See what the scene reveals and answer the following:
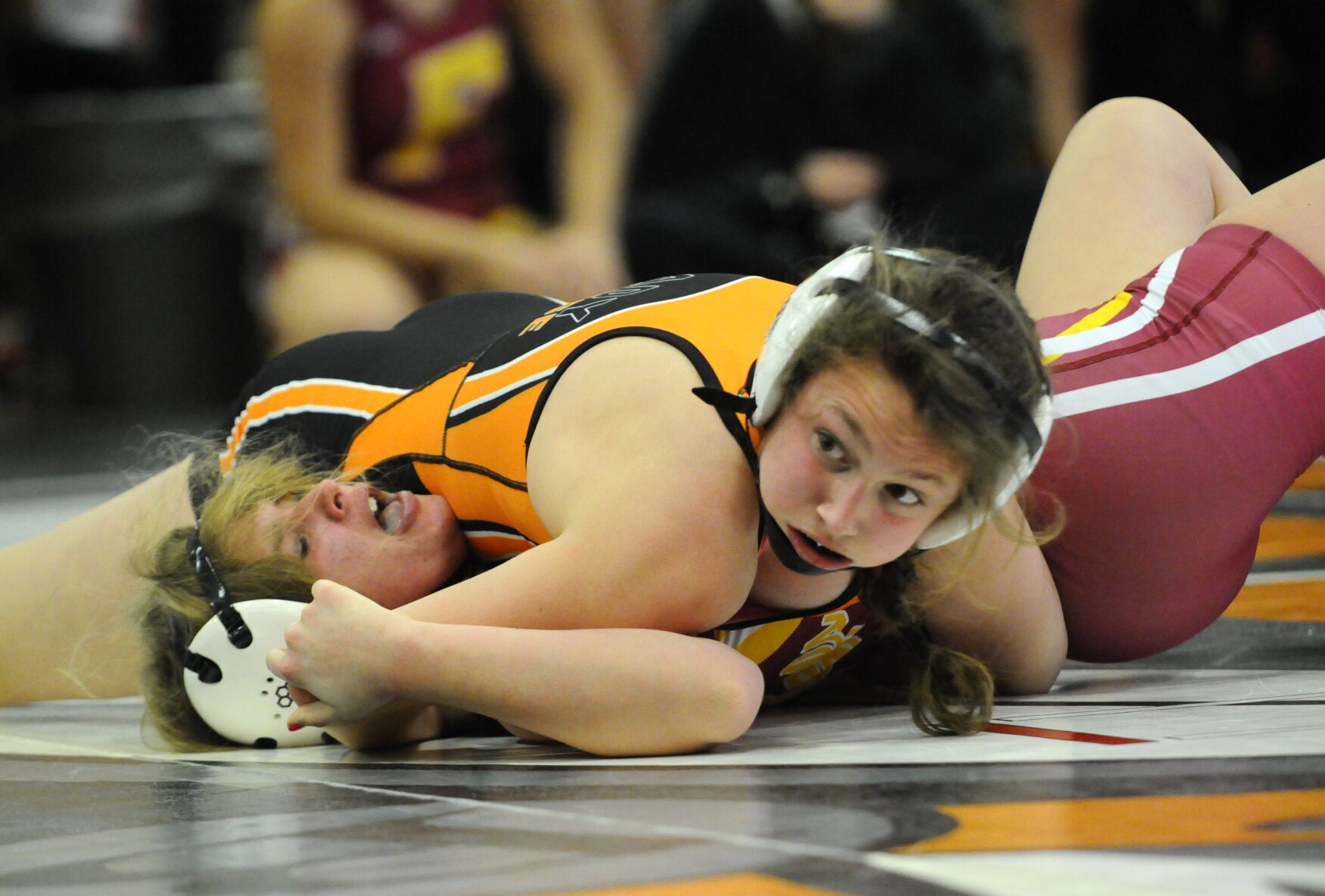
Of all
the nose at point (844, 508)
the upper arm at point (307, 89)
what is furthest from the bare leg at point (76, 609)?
the upper arm at point (307, 89)

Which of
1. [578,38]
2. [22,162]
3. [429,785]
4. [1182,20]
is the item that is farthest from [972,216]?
[22,162]

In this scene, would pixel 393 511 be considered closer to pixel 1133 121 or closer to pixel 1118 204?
pixel 1118 204

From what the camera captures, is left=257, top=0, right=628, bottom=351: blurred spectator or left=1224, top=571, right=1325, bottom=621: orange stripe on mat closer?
left=1224, top=571, right=1325, bottom=621: orange stripe on mat

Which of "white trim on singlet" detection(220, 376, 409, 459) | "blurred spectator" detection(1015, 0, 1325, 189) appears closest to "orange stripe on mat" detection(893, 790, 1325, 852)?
"white trim on singlet" detection(220, 376, 409, 459)

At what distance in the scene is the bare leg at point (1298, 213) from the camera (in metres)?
2.33

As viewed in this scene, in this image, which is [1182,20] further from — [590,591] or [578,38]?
[590,591]

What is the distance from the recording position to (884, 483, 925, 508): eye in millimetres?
1749

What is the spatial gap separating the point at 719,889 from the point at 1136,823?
0.39m

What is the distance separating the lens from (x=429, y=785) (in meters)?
1.83

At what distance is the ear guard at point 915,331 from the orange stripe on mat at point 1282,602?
85 centimetres

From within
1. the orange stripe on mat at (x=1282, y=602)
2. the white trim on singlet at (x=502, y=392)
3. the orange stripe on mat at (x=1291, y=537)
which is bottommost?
the orange stripe on mat at (x=1282, y=602)

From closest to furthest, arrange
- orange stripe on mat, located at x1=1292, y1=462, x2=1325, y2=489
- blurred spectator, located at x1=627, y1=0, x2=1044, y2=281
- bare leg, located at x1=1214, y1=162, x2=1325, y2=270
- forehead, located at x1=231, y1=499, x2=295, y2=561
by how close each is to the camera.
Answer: forehead, located at x1=231, y1=499, x2=295, y2=561 → bare leg, located at x1=1214, y1=162, x2=1325, y2=270 → orange stripe on mat, located at x1=1292, y1=462, x2=1325, y2=489 → blurred spectator, located at x1=627, y1=0, x2=1044, y2=281

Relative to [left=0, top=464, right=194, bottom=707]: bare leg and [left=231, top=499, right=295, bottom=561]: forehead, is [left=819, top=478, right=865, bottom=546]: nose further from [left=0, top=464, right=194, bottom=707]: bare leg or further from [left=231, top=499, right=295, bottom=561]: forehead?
[left=0, top=464, right=194, bottom=707]: bare leg

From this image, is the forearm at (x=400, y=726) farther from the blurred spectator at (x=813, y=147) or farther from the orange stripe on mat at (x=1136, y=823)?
→ the blurred spectator at (x=813, y=147)
